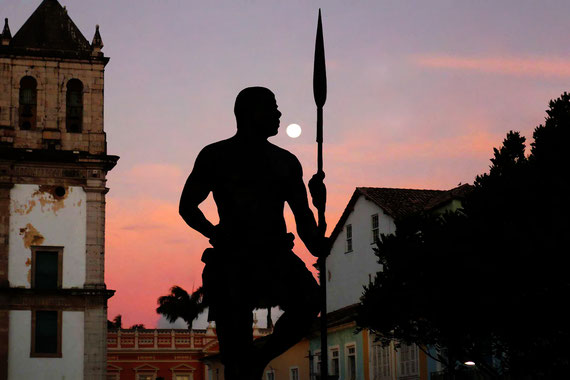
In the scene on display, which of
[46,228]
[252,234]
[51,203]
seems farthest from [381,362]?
[252,234]

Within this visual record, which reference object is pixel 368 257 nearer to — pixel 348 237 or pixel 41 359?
pixel 348 237

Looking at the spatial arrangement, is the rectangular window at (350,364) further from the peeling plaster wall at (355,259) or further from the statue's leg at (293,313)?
the statue's leg at (293,313)

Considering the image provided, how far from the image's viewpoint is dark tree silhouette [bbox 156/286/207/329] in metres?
89.3

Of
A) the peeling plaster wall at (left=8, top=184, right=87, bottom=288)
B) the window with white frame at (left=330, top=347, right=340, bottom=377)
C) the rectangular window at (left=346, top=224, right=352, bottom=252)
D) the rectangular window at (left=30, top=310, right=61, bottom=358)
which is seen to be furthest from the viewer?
the rectangular window at (left=346, top=224, right=352, bottom=252)

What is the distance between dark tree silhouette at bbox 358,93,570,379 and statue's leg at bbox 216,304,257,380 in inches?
629

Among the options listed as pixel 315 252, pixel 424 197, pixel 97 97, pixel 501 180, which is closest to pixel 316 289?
pixel 315 252

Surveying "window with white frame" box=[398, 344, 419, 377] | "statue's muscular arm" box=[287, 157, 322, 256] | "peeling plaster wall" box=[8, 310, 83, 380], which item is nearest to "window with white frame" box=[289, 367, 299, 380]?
"peeling plaster wall" box=[8, 310, 83, 380]

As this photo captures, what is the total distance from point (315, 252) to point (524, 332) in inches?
657

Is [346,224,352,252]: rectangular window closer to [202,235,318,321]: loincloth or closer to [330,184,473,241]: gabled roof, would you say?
[330,184,473,241]: gabled roof

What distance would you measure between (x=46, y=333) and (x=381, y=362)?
15.3m

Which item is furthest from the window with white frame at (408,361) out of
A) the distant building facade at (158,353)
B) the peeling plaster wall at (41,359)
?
the distant building facade at (158,353)

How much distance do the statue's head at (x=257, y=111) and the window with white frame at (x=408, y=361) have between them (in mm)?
32192

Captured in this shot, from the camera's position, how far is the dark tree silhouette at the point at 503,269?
2088 cm

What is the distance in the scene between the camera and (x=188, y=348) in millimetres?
69562
